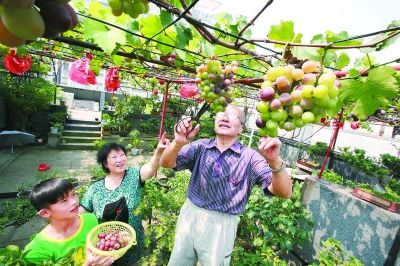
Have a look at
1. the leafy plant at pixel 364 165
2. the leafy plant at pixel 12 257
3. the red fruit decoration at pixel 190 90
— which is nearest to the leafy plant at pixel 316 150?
the leafy plant at pixel 364 165

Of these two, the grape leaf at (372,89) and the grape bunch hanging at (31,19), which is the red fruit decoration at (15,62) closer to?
the grape bunch hanging at (31,19)

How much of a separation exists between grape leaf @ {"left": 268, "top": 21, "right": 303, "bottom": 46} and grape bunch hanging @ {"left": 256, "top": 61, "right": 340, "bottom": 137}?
0.36 m

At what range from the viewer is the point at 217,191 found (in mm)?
2229

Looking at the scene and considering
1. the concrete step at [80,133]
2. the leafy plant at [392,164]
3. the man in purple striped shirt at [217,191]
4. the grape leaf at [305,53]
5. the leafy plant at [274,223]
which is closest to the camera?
the grape leaf at [305,53]

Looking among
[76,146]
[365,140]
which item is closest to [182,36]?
[76,146]

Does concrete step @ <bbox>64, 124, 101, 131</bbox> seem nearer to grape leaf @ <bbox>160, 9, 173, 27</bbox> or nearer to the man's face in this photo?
the man's face

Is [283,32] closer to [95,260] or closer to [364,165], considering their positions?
[95,260]

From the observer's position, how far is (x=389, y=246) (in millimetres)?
3029

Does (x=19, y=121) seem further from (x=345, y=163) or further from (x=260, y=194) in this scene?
(x=345, y=163)

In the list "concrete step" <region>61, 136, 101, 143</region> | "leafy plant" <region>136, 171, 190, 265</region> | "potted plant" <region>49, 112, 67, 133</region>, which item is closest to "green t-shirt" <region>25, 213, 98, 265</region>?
"leafy plant" <region>136, 171, 190, 265</region>

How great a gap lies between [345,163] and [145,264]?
9.48 meters

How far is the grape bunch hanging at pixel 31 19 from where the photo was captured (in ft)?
1.45

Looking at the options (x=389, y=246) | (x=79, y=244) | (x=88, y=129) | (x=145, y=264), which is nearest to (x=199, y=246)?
(x=79, y=244)

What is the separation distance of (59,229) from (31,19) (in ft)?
6.73
